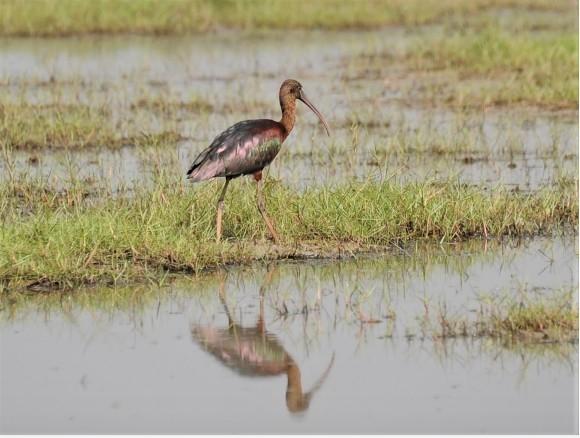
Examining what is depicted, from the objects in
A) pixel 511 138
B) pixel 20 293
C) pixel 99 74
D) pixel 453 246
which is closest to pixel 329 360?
pixel 20 293

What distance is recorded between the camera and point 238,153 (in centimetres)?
898

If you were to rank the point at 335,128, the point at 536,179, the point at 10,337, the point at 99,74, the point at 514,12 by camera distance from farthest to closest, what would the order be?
1. the point at 514,12
2. the point at 99,74
3. the point at 335,128
4. the point at 536,179
5. the point at 10,337

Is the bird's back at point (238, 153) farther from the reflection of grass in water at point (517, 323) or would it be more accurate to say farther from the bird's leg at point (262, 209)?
the reflection of grass in water at point (517, 323)

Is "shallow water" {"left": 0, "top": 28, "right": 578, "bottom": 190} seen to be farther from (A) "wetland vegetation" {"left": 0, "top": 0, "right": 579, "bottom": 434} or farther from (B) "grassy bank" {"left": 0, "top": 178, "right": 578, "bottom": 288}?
(B) "grassy bank" {"left": 0, "top": 178, "right": 578, "bottom": 288}

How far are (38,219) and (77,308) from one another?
1.13 metres

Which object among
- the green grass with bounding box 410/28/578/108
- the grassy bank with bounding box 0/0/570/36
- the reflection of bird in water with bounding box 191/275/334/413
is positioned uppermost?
the grassy bank with bounding box 0/0/570/36

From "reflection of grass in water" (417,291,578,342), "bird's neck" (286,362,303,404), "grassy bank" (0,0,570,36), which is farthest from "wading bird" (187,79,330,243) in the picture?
"grassy bank" (0,0,570,36)

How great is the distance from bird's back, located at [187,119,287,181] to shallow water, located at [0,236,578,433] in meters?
0.83

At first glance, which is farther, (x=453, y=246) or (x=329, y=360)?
(x=453, y=246)

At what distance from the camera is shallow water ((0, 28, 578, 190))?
11688mm

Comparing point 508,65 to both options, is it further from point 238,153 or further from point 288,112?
point 238,153

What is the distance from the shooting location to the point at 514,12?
24.2m

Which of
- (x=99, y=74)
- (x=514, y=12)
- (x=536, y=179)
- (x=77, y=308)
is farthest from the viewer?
(x=514, y=12)

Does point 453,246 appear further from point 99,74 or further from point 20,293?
point 99,74
